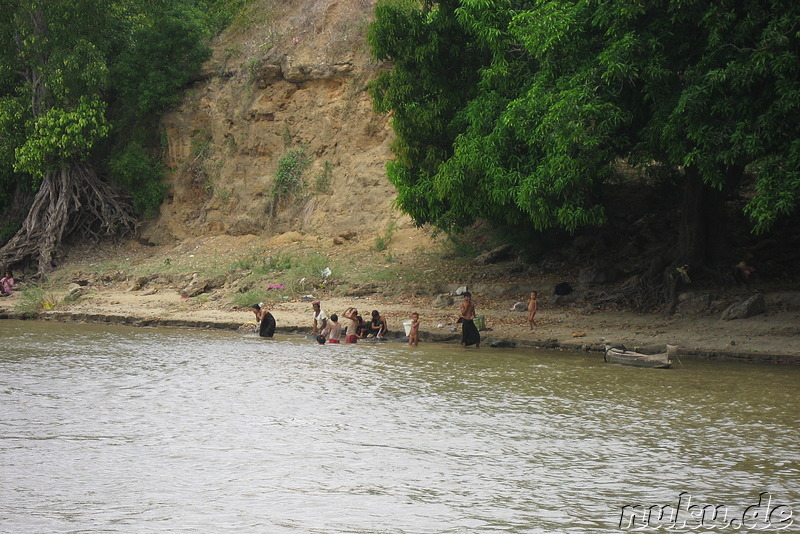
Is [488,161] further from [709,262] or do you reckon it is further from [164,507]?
[164,507]

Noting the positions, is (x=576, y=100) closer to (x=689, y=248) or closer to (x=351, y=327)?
(x=689, y=248)

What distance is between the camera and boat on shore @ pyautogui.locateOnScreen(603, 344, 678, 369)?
14.5 m

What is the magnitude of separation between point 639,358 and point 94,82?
21.5 m

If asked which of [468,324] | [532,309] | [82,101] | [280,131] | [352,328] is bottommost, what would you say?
[352,328]

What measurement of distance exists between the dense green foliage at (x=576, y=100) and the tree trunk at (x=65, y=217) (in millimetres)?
14658

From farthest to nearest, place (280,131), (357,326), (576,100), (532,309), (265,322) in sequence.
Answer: (280,131), (265,322), (357,326), (532,309), (576,100)

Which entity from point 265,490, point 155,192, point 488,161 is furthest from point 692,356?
point 155,192

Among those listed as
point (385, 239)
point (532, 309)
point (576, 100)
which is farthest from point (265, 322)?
point (576, 100)

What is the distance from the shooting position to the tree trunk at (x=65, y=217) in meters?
29.2

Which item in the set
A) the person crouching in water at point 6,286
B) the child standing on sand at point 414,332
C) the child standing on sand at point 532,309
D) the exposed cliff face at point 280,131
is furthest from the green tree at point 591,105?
the person crouching in water at point 6,286

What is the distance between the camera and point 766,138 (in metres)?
14.4

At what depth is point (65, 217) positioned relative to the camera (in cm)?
2980

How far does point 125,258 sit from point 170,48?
8183 millimetres

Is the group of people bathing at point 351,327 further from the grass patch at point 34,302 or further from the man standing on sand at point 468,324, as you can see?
the grass patch at point 34,302
